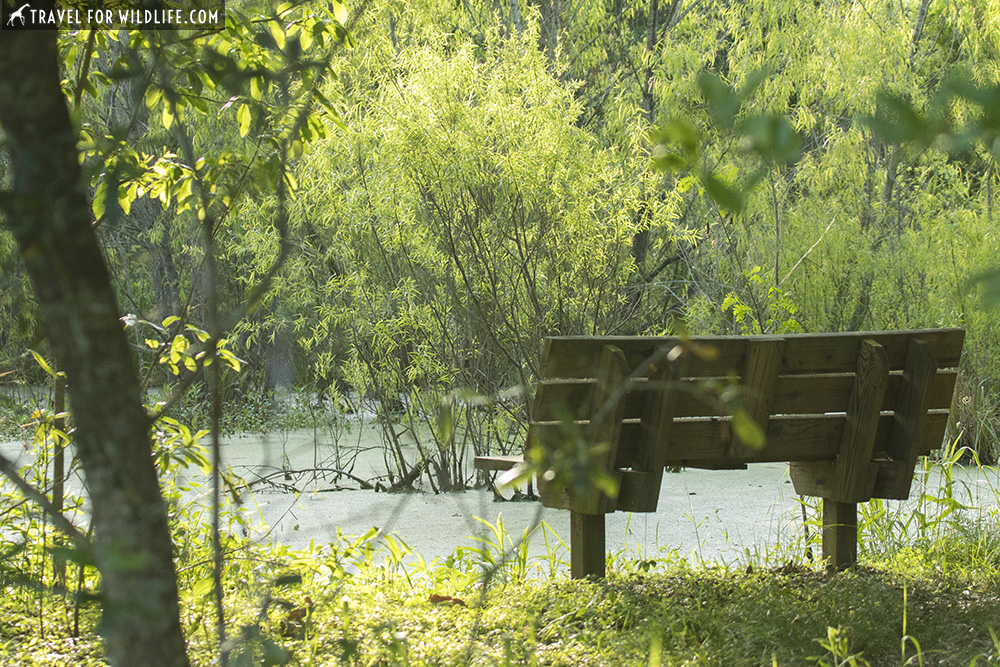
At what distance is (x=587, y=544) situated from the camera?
2793mm

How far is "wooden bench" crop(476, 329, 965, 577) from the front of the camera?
2.60 m

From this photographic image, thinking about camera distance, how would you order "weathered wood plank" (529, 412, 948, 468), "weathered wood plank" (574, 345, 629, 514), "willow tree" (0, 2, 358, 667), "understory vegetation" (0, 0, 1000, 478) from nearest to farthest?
"willow tree" (0, 2, 358, 667), "weathered wood plank" (574, 345, 629, 514), "weathered wood plank" (529, 412, 948, 468), "understory vegetation" (0, 0, 1000, 478)

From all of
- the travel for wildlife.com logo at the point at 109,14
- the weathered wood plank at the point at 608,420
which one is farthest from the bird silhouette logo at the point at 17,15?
the weathered wood plank at the point at 608,420

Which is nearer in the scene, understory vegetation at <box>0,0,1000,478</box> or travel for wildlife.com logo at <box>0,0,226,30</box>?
travel for wildlife.com logo at <box>0,0,226,30</box>

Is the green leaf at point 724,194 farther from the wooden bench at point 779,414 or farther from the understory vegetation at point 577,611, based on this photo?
the wooden bench at point 779,414

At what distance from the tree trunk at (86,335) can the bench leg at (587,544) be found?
69.2 inches

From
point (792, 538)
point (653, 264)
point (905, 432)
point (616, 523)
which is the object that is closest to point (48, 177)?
point (905, 432)

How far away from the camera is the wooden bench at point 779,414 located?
260 cm

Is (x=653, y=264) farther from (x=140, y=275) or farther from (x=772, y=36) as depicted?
(x=140, y=275)

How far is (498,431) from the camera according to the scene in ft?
17.8

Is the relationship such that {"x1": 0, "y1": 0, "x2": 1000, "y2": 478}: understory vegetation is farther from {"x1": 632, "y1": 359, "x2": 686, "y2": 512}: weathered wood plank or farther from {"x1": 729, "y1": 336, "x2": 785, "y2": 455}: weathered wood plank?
{"x1": 632, "y1": 359, "x2": 686, "y2": 512}: weathered wood plank

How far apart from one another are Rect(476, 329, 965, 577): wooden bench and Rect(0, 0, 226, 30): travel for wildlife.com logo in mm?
1287

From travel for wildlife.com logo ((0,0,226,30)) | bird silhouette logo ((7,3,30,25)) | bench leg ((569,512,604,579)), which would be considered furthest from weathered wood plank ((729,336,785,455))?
bird silhouette logo ((7,3,30,25))

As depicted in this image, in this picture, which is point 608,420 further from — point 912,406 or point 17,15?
point 17,15
